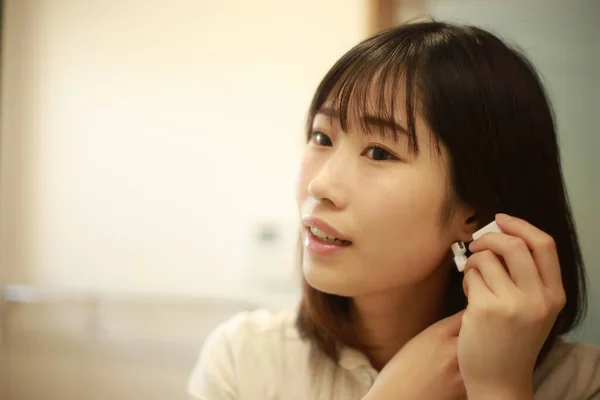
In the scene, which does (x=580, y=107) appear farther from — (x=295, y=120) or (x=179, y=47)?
(x=179, y=47)

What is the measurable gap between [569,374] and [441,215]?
0.30 meters

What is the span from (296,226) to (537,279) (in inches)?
26.9

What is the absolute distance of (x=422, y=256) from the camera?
64 centimetres

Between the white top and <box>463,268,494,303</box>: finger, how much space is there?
21 cm

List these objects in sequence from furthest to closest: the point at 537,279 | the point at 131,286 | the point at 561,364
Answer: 1. the point at 131,286
2. the point at 561,364
3. the point at 537,279

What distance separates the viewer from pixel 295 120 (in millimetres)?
1212

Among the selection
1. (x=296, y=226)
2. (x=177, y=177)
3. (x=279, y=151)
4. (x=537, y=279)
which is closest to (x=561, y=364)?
(x=537, y=279)

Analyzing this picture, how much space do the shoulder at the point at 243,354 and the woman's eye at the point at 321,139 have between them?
30 centimetres

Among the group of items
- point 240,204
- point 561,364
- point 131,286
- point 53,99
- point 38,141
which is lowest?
point 131,286

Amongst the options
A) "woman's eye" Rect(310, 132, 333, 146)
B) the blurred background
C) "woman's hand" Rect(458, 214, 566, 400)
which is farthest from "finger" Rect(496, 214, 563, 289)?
the blurred background

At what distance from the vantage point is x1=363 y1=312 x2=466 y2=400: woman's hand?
0.63 metres

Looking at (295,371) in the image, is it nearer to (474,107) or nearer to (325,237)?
(325,237)

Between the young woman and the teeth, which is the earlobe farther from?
the teeth

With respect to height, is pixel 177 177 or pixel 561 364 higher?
pixel 177 177
